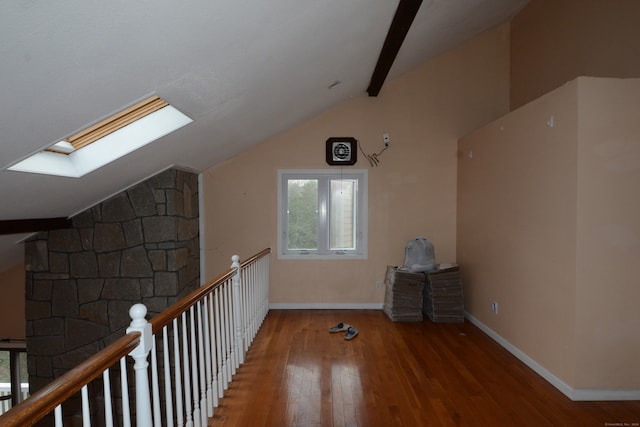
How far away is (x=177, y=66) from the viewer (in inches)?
83.7

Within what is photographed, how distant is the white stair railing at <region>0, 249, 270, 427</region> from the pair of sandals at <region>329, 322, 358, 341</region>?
0.90 meters

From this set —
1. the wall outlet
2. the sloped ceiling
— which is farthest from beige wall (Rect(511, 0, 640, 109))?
the wall outlet

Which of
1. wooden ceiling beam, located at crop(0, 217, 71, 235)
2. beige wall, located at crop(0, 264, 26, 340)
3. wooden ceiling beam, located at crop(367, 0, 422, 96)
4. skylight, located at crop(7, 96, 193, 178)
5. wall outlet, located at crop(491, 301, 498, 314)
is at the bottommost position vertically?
beige wall, located at crop(0, 264, 26, 340)

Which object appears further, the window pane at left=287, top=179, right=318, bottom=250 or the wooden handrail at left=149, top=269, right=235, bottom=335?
the window pane at left=287, top=179, right=318, bottom=250

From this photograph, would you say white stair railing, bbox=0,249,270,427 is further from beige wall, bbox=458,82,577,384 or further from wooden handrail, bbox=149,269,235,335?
beige wall, bbox=458,82,577,384

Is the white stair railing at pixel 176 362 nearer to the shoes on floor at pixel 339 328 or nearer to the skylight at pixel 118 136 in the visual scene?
the shoes on floor at pixel 339 328

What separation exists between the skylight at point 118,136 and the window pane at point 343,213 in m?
2.61

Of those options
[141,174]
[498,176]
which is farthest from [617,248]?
[141,174]

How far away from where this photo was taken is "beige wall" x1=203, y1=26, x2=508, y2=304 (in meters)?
5.11

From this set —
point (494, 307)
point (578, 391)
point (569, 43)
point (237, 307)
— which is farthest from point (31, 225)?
point (569, 43)

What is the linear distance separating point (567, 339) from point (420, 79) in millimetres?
3727

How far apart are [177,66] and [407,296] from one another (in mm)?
3667

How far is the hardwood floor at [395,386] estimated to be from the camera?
98.2 inches

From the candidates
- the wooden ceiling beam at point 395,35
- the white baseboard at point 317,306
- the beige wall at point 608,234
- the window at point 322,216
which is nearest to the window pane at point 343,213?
the window at point 322,216
